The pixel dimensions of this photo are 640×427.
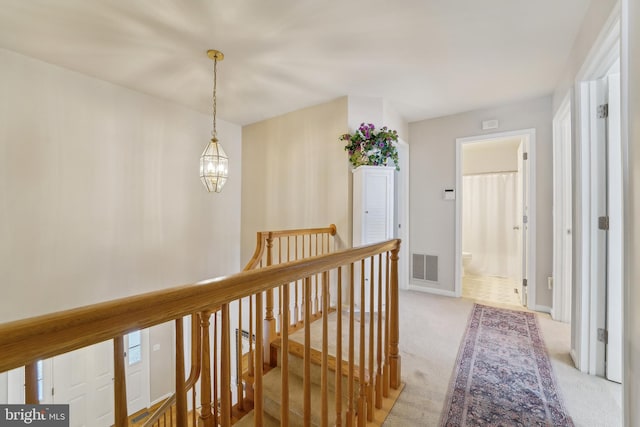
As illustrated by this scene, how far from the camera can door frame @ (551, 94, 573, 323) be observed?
2.62 m

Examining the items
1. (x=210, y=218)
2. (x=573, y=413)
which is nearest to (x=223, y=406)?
(x=573, y=413)

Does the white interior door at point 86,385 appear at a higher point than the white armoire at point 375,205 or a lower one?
lower

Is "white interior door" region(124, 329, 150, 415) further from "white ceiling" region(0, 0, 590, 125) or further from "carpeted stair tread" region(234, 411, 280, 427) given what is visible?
"white ceiling" region(0, 0, 590, 125)

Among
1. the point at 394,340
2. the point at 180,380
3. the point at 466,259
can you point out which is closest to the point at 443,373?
the point at 394,340

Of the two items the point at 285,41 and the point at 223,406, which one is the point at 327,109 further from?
the point at 223,406

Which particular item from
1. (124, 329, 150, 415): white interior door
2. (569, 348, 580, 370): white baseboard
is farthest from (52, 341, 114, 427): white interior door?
(569, 348, 580, 370): white baseboard

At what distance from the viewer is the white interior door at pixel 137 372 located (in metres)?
3.19

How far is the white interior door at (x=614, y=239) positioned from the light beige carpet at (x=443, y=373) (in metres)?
0.20

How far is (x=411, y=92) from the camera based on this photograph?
3.03 m

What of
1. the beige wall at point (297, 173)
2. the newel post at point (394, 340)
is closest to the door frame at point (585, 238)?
the newel post at point (394, 340)

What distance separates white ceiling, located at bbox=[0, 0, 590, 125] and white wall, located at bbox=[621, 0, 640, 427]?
87cm

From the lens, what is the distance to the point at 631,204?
3.90 ft

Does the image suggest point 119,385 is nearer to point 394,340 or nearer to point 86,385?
point 394,340
